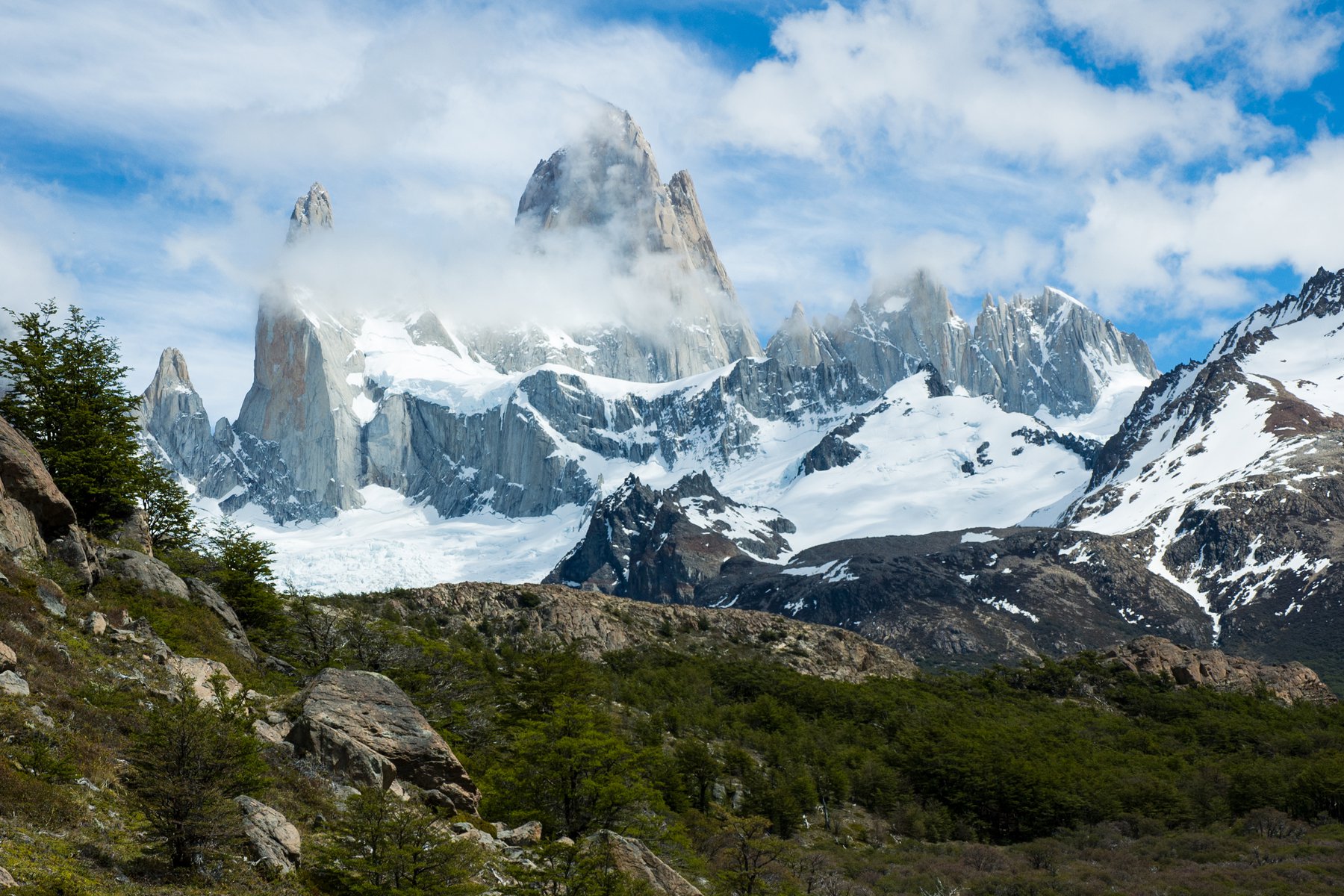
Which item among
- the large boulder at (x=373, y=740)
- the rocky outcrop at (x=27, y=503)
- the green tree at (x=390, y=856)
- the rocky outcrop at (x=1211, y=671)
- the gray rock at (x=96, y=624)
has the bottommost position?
the rocky outcrop at (x=1211, y=671)

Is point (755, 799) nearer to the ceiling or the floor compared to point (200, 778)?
nearer to the floor

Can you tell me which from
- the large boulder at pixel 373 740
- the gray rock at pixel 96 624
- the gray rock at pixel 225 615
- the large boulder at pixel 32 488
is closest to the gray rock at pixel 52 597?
the gray rock at pixel 96 624

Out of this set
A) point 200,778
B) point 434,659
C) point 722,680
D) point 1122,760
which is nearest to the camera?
point 200,778

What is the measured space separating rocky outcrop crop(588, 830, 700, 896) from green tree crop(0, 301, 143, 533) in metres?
27.0

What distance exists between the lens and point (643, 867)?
23.2m

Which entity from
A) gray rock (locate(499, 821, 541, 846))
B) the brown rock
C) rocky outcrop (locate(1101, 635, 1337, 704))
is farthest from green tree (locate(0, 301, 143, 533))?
rocky outcrop (locate(1101, 635, 1337, 704))

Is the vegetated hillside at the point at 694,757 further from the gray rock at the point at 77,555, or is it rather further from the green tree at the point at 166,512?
the green tree at the point at 166,512

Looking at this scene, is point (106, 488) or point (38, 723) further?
point (106, 488)

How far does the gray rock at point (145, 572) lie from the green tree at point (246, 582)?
7.93m

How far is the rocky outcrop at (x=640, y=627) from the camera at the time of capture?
7519 centimetres

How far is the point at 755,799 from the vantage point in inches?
1971

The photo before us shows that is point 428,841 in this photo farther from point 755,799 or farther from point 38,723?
point 755,799

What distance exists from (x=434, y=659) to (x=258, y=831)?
2615cm

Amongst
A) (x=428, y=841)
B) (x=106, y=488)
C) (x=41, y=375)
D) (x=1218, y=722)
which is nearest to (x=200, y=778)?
(x=428, y=841)
